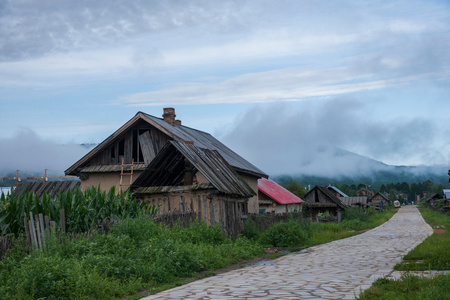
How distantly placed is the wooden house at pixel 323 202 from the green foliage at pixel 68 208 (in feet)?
127

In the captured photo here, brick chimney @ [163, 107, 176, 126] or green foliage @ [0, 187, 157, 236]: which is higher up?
brick chimney @ [163, 107, 176, 126]

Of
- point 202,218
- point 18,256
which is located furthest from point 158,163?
point 18,256

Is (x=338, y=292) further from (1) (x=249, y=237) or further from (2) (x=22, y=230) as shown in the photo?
(1) (x=249, y=237)

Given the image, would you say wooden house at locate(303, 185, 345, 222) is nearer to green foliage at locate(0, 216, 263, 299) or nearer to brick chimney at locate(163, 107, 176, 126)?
brick chimney at locate(163, 107, 176, 126)

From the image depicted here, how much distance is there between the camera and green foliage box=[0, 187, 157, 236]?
11133 mm

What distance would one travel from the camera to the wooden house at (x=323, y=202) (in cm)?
5250

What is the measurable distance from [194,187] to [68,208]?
632cm

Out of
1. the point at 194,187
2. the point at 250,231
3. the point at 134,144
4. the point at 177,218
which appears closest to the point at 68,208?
the point at 177,218

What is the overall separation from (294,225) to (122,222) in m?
9.11

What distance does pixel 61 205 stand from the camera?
1195cm

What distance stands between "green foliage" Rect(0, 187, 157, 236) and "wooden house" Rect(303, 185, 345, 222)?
38.7m

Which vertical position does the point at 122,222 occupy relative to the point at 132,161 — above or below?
below

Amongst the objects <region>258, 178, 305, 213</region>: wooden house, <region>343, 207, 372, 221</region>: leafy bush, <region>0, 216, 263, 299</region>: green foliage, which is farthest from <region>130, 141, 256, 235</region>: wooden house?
<region>343, 207, 372, 221</region>: leafy bush

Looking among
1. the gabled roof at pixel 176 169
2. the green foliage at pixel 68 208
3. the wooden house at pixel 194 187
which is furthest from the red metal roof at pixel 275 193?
the green foliage at pixel 68 208
